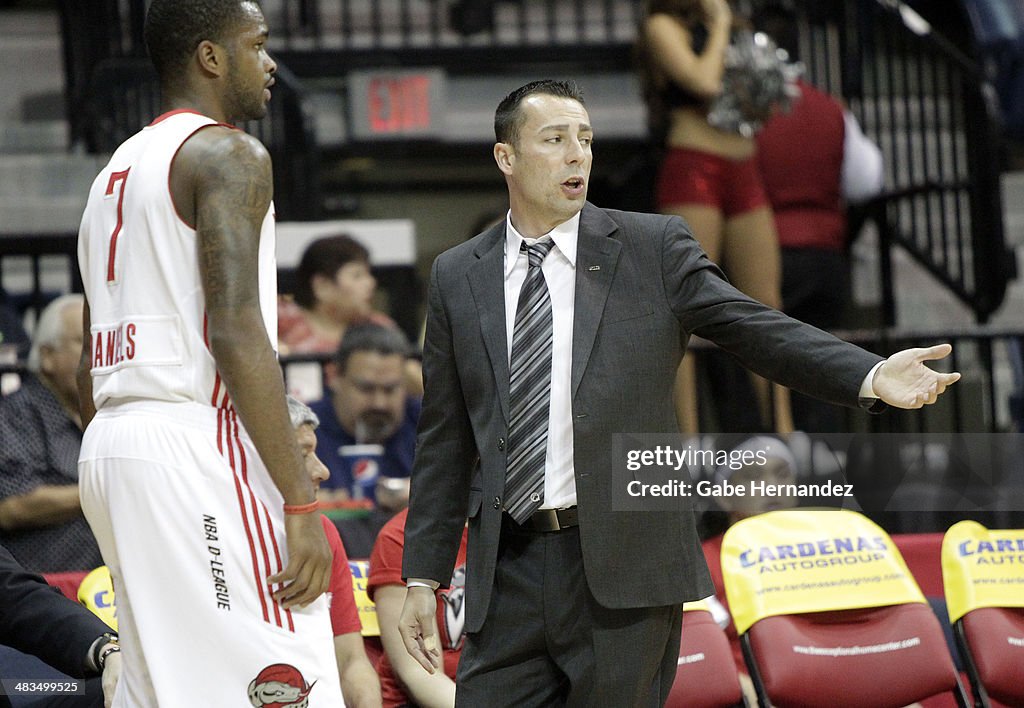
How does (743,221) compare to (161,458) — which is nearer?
(161,458)

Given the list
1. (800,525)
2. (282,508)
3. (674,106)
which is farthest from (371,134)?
(282,508)

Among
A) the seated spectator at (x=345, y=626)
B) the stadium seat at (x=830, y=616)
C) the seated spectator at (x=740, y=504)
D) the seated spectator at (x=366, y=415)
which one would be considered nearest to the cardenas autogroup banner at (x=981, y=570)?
the stadium seat at (x=830, y=616)

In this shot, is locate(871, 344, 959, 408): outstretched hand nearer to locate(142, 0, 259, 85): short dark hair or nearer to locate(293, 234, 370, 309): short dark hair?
locate(142, 0, 259, 85): short dark hair

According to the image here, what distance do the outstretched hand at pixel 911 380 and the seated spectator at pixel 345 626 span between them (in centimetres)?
195

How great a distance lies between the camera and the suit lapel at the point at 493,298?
3500 mm

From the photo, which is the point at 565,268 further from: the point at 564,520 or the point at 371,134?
the point at 371,134

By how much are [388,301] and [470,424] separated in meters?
4.93

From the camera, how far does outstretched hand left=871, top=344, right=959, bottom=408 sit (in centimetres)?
305

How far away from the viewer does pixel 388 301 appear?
28.0ft

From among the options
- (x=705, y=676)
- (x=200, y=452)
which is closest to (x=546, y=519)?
(x=200, y=452)

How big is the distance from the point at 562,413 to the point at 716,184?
4395 millimetres

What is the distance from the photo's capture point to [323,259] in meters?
7.32

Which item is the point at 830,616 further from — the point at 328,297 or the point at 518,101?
the point at 328,297

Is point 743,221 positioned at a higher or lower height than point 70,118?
lower
